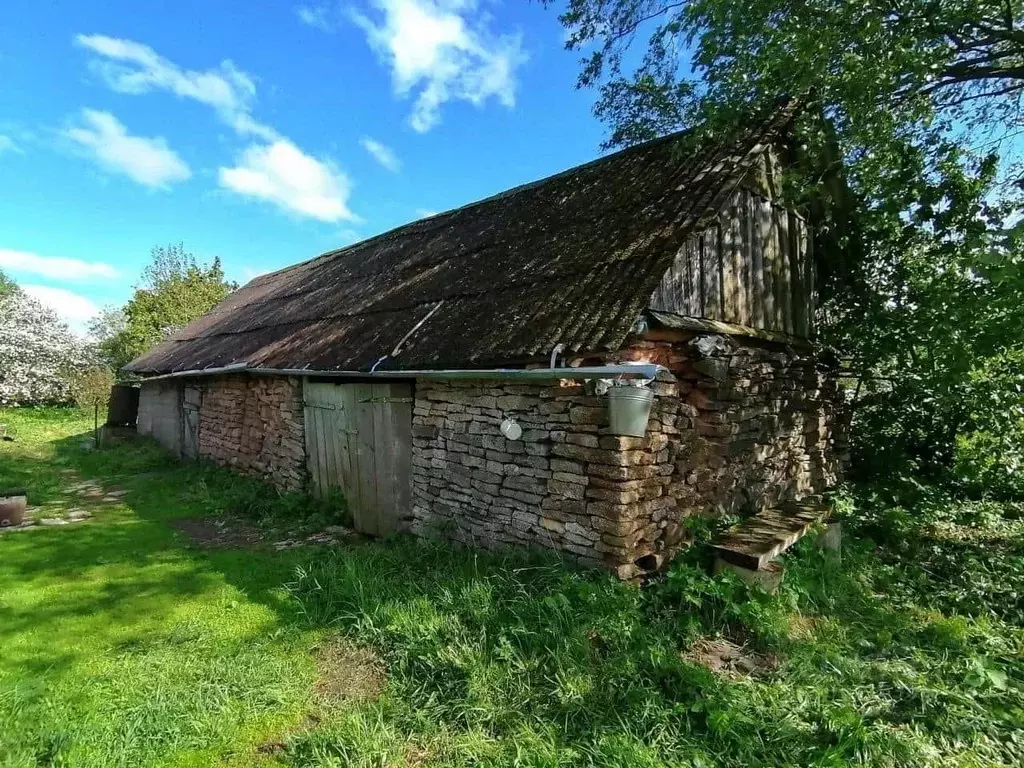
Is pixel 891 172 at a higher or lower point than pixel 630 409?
higher

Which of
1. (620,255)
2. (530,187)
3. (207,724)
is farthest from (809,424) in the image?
(207,724)

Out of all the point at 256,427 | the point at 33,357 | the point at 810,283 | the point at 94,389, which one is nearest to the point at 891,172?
the point at 810,283

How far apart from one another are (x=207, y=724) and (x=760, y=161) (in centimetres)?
706

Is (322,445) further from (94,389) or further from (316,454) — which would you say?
(94,389)

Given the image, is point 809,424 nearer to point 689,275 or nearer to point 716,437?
point 716,437

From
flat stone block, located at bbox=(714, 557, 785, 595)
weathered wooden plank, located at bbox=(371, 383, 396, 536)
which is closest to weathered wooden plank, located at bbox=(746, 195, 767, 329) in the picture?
flat stone block, located at bbox=(714, 557, 785, 595)

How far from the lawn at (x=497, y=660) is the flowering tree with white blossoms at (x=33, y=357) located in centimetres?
2003

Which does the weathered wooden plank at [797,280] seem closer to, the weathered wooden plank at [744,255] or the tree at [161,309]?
the weathered wooden plank at [744,255]

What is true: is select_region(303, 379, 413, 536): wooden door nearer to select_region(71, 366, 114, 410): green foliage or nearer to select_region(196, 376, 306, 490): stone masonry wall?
select_region(196, 376, 306, 490): stone masonry wall

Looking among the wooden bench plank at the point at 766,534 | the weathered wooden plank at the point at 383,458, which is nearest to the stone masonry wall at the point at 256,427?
the weathered wooden plank at the point at 383,458

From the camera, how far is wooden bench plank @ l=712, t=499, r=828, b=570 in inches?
181

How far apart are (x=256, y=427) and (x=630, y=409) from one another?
7.31m

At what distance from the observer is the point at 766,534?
5098mm

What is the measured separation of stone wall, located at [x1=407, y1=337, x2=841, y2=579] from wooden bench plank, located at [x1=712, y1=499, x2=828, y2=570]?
0.30 metres
